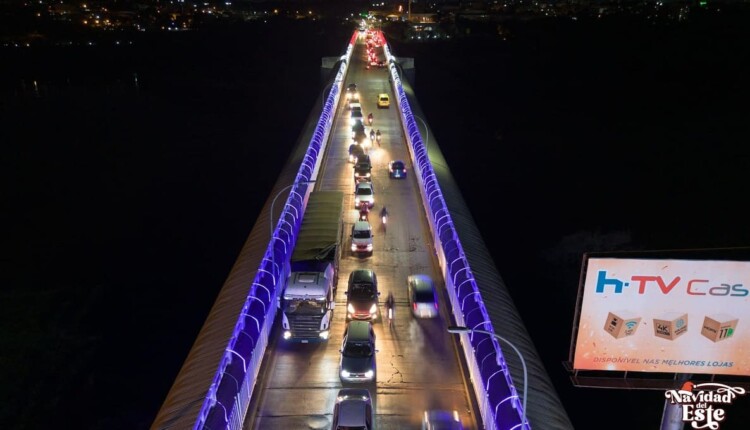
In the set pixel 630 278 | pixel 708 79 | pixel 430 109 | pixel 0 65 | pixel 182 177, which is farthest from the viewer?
pixel 0 65

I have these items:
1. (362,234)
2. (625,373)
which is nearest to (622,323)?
(625,373)

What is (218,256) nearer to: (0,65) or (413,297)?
(413,297)

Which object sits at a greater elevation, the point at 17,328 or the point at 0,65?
the point at 0,65

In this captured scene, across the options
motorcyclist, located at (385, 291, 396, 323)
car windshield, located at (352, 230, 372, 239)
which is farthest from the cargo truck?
motorcyclist, located at (385, 291, 396, 323)

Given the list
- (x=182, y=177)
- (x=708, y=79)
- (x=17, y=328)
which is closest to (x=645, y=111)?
(x=708, y=79)

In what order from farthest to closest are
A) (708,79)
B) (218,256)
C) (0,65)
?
(0,65), (708,79), (218,256)

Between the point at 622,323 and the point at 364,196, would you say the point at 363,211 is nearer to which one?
the point at 364,196
